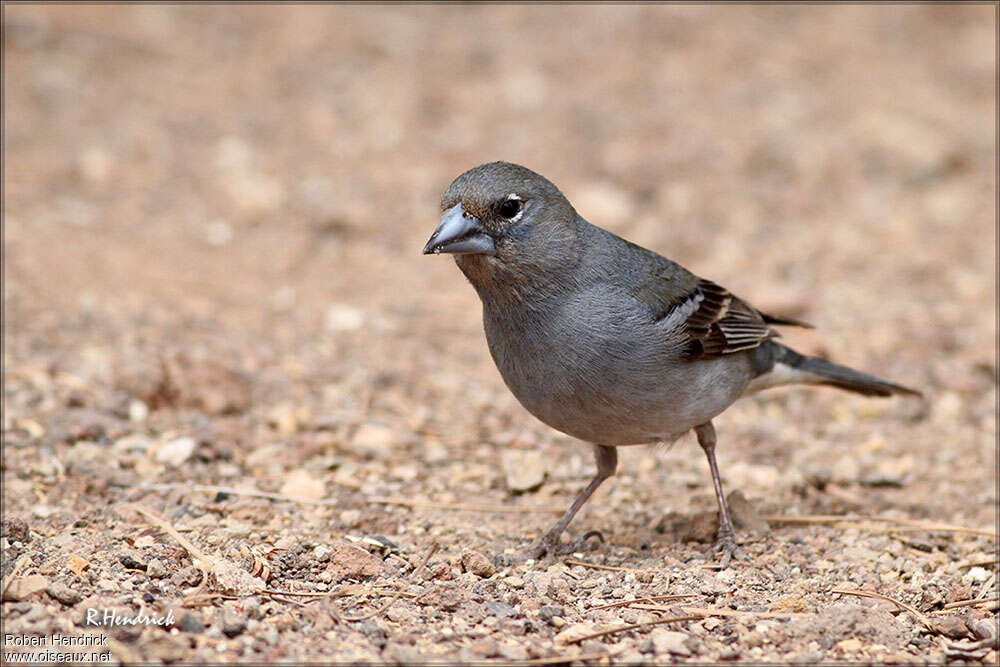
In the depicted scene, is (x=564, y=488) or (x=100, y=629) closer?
(x=100, y=629)

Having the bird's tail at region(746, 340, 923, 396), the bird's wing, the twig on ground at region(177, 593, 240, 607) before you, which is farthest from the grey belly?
the twig on ground at region(177, 593, 240, 607)

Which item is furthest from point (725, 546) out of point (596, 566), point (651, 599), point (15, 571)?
point (15, 571)

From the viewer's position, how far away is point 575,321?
5.18 metres

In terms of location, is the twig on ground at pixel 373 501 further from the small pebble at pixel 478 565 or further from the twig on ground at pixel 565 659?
the twig on ground at pixel 565 659

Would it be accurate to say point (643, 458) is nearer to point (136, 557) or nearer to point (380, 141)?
point (136, 557)

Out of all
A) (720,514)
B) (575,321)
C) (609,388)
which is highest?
(575,321)

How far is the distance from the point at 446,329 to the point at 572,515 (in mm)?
3179

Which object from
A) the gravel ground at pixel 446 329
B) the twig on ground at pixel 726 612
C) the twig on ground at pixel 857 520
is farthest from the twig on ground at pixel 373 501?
the twig on ground at pixel 726 612

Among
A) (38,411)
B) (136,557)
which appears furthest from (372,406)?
(136,557)

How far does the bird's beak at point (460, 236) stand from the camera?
4.89m

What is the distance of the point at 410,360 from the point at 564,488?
195 cm

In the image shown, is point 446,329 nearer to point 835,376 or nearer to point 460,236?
point 835,376

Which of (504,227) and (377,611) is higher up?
(504,227)

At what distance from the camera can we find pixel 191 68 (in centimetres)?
1223
